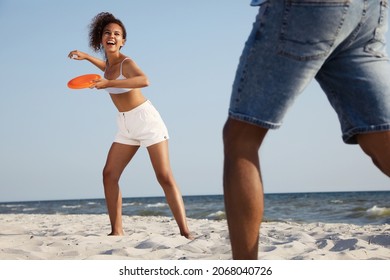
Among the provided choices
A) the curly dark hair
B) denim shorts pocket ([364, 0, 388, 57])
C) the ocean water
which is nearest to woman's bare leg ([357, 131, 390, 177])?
denim shorts pocket ([364, 0, 388, 57])

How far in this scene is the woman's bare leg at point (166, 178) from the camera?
11.6 feet

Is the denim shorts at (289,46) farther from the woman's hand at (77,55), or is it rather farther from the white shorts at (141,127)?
the woman's hand at (77,55)

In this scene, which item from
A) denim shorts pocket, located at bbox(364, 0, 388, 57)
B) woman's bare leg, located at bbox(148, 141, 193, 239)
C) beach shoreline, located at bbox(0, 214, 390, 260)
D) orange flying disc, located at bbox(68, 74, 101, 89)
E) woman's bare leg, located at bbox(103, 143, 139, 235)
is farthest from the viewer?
woman's bare leg, located at bbox(103, 143, 139, 235)

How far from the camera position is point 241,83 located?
1.42 metres

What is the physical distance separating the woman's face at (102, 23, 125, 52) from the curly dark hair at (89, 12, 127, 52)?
0.19 ft

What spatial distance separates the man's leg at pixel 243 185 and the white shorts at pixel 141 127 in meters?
2.08

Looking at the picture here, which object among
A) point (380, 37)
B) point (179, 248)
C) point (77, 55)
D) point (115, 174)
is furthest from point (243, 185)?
point (77, 55)

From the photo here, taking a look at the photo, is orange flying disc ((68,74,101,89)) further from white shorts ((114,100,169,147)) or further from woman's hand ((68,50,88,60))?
woman's hand ((68,50,88,60))

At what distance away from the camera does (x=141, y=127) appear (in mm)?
3549

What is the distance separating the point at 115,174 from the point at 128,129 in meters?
0.33

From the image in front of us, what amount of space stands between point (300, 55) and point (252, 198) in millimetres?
395

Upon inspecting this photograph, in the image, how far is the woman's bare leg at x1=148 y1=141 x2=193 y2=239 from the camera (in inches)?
139
